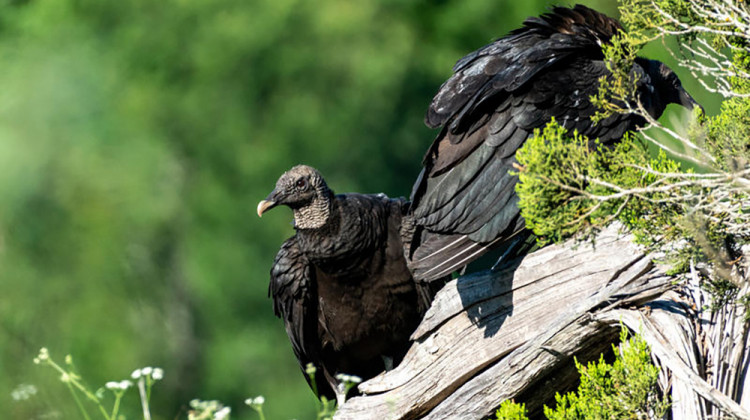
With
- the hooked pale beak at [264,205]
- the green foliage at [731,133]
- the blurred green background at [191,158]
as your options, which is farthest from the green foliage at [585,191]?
the blurred green background at [191,158]

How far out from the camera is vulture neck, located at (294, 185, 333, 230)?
11.6 feet

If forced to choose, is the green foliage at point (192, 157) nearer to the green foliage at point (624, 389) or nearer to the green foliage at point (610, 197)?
the green foliage at point (624, 389)

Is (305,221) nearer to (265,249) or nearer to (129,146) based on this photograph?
(265,249)

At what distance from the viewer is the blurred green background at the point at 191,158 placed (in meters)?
7.23

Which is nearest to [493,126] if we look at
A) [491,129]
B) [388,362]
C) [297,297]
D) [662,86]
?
[491,129]

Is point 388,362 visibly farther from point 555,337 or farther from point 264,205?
point 555,337

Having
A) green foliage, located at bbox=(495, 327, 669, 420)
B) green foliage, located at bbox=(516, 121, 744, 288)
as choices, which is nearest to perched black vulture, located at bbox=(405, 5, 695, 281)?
green foliage, located at bbox=(495, 327, 669, 420)

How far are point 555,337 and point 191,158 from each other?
227 inches

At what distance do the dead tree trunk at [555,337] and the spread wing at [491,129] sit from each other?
256mm

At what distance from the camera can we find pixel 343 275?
3.57 metres

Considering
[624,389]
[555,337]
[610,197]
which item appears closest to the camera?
[610,197]

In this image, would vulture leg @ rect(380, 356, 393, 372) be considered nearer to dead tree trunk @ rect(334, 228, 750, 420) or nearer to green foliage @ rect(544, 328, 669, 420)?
dead tree trunk @ rect(334, 228, 750, 420)

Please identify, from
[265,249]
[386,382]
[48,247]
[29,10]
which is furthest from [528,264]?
[29,10]

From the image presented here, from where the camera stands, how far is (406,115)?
7281 millimetres
